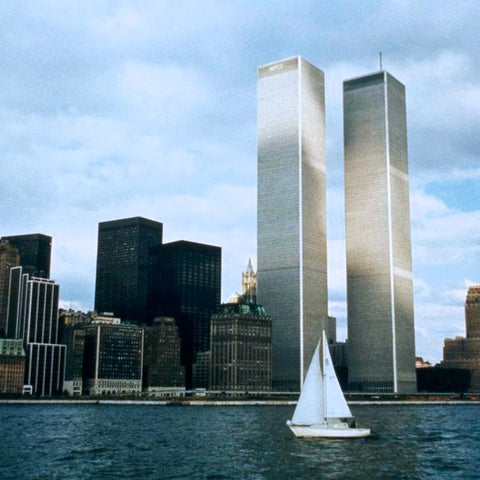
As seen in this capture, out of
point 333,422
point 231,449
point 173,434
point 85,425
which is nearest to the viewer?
point 231,449

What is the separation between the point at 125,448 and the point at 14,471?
30346mm

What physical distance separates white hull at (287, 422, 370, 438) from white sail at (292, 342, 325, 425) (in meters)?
1.16

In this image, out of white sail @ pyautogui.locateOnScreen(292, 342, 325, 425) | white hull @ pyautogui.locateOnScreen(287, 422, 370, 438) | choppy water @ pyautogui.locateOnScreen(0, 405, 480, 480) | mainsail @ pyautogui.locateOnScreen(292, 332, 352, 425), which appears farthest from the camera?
white hull @ pyautogui.locateOnScreen(287, 422, 370, 438)

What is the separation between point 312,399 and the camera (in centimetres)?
13150

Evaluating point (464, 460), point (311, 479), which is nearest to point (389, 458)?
point (464, 460)

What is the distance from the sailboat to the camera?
131500mm

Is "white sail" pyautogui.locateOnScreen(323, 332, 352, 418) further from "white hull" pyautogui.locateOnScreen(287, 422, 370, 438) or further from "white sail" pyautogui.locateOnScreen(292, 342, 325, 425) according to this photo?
"white hull" pyautogui.locateOnScreen(287, 422, 370, 438)

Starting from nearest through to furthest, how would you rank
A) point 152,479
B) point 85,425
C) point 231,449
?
point 152,479 → point 231,449 → point 85,425

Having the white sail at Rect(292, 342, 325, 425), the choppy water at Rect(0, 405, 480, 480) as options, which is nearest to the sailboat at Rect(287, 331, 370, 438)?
the white sail at Rect(292, 342, 325, 425)

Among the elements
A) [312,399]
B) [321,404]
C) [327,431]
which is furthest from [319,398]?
[327,431]

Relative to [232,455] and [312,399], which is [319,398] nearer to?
[312,399]

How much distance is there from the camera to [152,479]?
91.7 metres

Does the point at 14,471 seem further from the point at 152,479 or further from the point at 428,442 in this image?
the point at 428,442

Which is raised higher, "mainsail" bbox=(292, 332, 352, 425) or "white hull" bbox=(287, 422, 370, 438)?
"mainsail" bbox=(292, 332, 352, 425)
